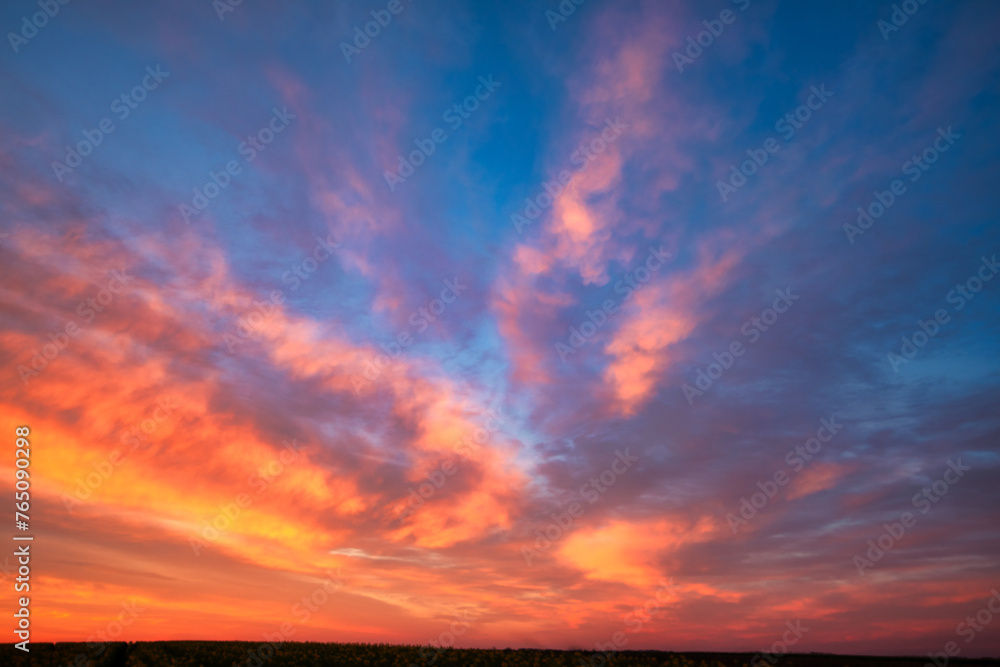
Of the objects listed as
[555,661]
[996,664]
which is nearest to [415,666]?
[555,661]

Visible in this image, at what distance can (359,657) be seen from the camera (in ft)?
124

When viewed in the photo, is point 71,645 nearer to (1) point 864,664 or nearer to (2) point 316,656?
(2) point 316,656

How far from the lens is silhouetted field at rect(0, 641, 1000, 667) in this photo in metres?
27.3

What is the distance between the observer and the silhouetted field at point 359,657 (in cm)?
2728

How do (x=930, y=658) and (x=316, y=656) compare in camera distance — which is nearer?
(x=930, y=658)

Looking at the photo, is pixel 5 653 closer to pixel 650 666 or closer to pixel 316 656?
pixel 316 656

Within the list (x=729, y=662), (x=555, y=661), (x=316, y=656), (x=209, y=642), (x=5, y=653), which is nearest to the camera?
(x=729, y=662)

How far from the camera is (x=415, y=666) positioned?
3250cm

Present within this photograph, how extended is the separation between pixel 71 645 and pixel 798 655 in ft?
171

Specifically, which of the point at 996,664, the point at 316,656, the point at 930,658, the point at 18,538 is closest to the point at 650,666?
the point at 930,658

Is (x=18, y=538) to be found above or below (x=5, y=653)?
above

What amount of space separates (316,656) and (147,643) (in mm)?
20941

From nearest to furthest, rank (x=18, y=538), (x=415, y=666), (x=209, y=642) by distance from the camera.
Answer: (x=18, y=538) → (x=415, y=666) → (x=209, y=642)

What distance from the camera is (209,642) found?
46719 millimetres
